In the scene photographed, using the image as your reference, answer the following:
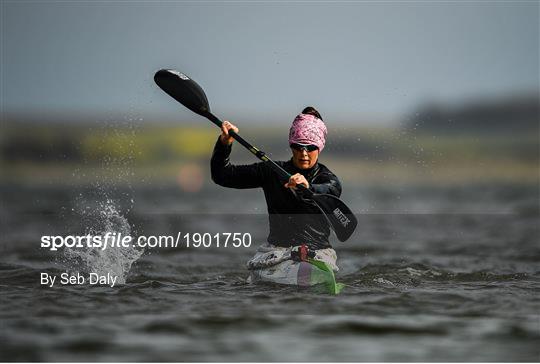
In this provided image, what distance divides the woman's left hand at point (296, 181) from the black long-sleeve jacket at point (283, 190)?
0.31 meters

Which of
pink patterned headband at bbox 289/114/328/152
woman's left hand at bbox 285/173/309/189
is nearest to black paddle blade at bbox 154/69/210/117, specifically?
pink patterned headband at bbox 289/114/328/152

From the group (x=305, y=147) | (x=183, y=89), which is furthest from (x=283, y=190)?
(x=183, y=89)

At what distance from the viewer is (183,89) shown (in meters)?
11.5

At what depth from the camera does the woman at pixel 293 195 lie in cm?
1070

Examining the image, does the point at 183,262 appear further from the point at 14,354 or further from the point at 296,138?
the point at 14,354

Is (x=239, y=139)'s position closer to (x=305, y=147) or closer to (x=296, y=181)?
(x=305, y=147)

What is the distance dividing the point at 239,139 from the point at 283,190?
79 centimetres

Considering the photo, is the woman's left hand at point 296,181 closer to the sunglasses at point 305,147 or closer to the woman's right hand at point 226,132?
the sunglasses at point 305,147

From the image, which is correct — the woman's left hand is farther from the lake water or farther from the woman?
the lake water

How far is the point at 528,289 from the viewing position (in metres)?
11.9

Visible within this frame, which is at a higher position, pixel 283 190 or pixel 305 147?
pixel 305 147

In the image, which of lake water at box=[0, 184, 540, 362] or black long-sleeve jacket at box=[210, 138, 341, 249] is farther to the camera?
black long-sleeve jacket at box=[210, 138, 341, 249]

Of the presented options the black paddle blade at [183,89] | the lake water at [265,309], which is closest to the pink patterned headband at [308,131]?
the black paddle blade at [183,89]

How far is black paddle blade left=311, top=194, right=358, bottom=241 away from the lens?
35.2ft
